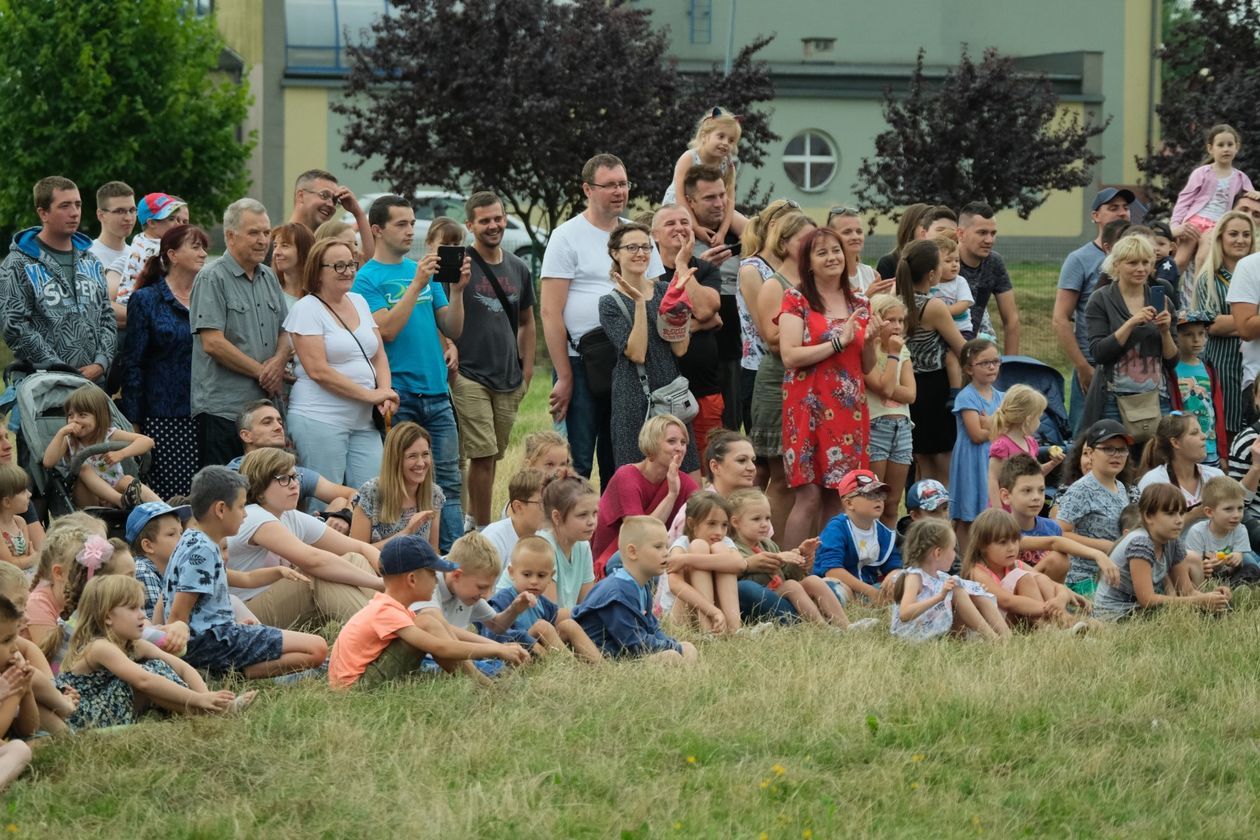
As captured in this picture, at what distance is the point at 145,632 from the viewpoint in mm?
6879

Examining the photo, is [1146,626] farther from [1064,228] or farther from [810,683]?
[1064,228]

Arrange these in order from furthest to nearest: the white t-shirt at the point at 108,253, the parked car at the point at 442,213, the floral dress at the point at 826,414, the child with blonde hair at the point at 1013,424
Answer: the parked car at the point at 442,213 → the white t-shirt at the point at 108,253 → the child with blonde hair at the point at 1013,424 → the floral dress at the point at 826,414

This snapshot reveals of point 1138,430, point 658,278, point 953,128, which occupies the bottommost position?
point 1138,430

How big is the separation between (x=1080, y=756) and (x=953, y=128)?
851 inches

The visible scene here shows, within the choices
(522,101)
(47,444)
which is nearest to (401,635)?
(47,444)

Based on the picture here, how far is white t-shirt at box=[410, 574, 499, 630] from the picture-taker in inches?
294

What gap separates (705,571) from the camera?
8.43 meters

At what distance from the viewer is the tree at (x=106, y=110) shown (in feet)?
89.4

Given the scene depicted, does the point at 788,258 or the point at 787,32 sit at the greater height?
the point at 787,32

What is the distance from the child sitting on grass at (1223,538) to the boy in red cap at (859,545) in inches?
64.7

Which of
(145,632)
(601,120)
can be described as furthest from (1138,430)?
(601,120)

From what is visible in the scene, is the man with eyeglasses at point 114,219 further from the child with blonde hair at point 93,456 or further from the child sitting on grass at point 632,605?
the child sitting on grass at point 632,605

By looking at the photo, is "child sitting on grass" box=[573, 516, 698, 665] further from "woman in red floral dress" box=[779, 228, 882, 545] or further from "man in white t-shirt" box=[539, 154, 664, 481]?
"man in white t-shirt" box=[539, 154, 664, 481]

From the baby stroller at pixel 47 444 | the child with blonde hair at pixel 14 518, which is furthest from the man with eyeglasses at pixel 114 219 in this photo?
the child with blonde hair at pixel 14 518
